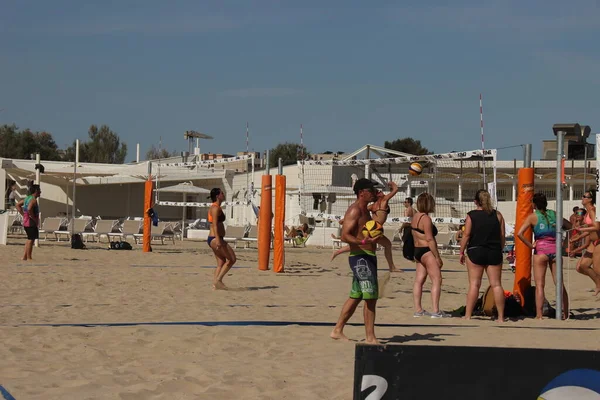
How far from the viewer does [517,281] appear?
932cm

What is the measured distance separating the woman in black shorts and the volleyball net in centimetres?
525

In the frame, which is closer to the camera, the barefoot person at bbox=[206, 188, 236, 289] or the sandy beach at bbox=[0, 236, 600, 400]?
the sandy beach at bbox=[0, 236, 600, 400]

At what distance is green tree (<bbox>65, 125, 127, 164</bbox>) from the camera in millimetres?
71250

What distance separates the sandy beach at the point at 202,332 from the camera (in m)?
5.26

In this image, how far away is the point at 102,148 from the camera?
237 feet

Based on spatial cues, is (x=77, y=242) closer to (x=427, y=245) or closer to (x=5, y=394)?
(x=427, y=245)

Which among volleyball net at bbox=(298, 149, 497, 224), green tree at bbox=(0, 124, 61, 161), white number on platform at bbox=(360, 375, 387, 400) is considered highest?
green tree at bbox=(0, 124, 61, 161)

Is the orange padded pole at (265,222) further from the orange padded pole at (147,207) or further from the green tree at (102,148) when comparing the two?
the green tree at (102,148)

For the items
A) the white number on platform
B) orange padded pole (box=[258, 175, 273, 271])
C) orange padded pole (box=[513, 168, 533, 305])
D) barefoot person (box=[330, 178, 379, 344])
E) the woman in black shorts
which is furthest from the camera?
orange padded pole (box=[258, 175, 273, 271])

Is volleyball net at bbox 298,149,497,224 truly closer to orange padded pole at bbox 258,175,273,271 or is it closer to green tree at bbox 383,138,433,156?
orange padded pole at bbox 258,175,273,271

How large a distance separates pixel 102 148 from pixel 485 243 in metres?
67.1

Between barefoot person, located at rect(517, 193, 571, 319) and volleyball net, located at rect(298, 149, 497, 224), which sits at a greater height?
volleyball net, located at rect(298, 149, 497, 224)

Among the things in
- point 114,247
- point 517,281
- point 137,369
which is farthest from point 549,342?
point 114,247

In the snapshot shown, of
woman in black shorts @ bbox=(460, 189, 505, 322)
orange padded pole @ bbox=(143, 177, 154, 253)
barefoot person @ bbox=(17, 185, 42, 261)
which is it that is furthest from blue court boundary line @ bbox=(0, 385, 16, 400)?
orange padded pole @ bbox=(143, 177, 154, 253)
